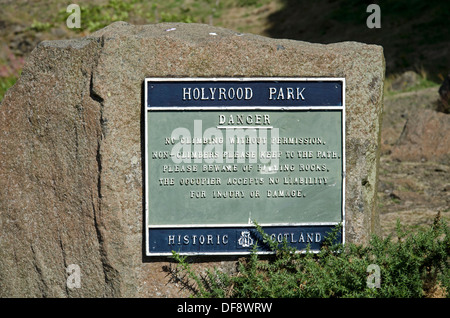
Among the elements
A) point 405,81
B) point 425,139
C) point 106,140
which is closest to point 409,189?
point 425,139

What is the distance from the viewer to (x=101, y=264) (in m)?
4.18

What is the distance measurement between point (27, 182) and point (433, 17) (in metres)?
14.0

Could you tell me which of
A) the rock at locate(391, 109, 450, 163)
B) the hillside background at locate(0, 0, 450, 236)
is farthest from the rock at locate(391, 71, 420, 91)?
the rock at locate(391, 109, 450, 163)

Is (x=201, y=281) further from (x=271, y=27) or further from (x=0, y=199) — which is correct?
(x=271, y=27)

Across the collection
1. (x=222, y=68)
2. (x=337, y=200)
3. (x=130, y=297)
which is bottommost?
(x=130, y=297)

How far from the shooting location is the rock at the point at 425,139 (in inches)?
308

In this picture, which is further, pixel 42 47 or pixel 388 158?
pixel 388 158

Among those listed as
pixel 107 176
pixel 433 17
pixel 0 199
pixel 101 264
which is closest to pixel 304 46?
pixel 107 176

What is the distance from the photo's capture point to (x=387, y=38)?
1556 centimetres

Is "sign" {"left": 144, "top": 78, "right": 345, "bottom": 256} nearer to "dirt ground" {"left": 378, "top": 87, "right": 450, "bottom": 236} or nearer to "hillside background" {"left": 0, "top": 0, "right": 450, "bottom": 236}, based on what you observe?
"dirt ground" {"left": 378, "top": 87, "right": 450, "bottom": 236}

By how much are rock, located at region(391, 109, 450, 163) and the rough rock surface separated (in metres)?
3.85

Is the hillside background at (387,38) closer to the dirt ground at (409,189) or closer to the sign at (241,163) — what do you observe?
the dirt ground at (409,189)

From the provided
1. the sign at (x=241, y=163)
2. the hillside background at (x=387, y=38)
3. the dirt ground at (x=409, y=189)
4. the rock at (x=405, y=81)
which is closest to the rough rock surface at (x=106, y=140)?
the sign at (x=241, y=163)

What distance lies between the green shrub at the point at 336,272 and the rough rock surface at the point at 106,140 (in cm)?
15
